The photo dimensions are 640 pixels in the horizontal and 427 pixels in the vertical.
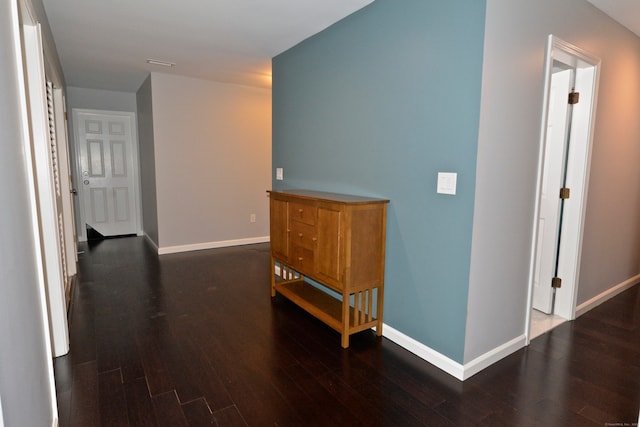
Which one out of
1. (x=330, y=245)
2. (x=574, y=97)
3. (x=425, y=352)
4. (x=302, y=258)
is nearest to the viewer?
(x=425, y=352)

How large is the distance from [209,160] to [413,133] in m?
3.57

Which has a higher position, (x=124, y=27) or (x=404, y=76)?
(x=124, y=27)

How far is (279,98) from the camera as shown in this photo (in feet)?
12.8

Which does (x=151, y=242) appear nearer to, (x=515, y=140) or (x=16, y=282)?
(x=16, y=282)

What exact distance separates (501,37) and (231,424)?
244 centimetres

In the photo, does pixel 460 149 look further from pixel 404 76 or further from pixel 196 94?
pixel 196 94

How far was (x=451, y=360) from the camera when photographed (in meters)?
2.18

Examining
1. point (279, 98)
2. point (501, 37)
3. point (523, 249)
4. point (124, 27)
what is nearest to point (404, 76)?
point (501, 37)

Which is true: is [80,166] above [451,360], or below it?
above

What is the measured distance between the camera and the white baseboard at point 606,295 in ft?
9.92

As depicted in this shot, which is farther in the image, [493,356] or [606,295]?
[606,295]

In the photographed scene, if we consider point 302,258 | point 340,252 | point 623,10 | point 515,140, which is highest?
point 623,10

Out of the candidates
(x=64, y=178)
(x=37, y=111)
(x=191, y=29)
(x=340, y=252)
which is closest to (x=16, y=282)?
(x=37, y=111)

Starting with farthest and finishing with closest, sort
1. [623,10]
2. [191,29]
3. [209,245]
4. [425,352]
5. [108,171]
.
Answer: [108,171], [209,245], [191,29], [623,10], [425,352]
